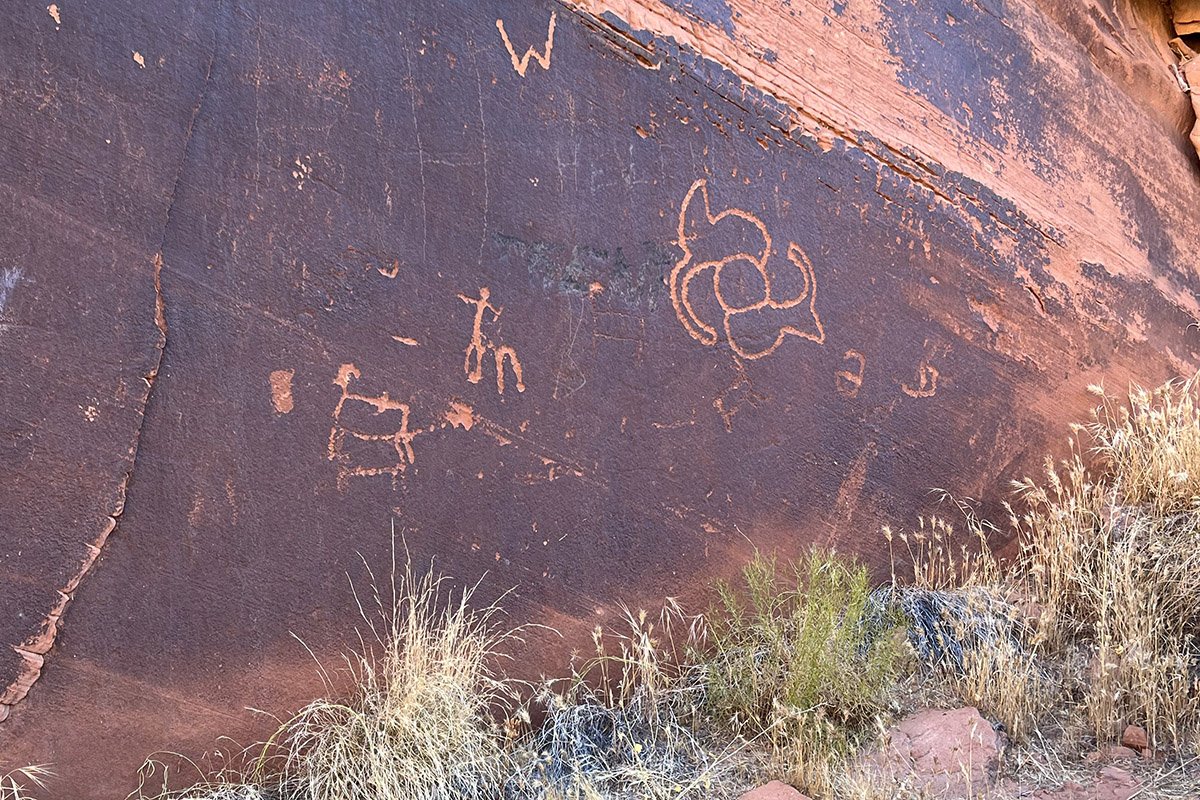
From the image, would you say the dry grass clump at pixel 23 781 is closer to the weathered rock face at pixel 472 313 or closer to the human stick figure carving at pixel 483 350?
the weathered rock face at pixel 472 313

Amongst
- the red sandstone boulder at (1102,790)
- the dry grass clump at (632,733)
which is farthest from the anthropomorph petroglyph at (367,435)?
the red sandstone boulder at (1102,790)

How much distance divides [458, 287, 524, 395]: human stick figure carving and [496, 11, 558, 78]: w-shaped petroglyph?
0.63 meters

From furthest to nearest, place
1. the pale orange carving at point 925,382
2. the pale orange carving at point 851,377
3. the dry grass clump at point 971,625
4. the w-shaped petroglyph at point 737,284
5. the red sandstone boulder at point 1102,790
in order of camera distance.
Answer: the pale orange carving at point 925,382 < the pale orange carving at point 851,377 < the w-shaped petroglyph at point 737,284 < the dry grass clump at point 971,625 < the red sandstone boulder at point 1102,790

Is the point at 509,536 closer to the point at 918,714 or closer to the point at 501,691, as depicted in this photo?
the point at 501,691

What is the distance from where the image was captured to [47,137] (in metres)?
2.37

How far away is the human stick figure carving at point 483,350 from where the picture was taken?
109 inches

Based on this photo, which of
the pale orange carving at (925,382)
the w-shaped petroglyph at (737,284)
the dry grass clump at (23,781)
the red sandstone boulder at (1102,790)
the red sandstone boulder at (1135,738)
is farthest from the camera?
the pale orange carving at (925,382)

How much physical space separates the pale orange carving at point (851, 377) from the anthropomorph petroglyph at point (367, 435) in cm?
135

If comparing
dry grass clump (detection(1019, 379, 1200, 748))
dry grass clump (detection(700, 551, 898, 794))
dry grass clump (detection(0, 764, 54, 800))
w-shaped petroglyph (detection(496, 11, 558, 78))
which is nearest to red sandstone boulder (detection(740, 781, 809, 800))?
dry grass clump (detection(700, 551, 898, 794))

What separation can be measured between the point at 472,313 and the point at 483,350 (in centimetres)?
10

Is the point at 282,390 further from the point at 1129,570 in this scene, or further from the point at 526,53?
the point at 1129,570

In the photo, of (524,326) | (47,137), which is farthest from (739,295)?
(47,137)

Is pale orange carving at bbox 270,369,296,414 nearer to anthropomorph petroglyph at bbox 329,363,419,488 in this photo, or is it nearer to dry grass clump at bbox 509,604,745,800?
anthropomorph petroglyph at bbox 329,363,419,488

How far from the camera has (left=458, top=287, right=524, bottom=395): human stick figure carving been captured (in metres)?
2.77
